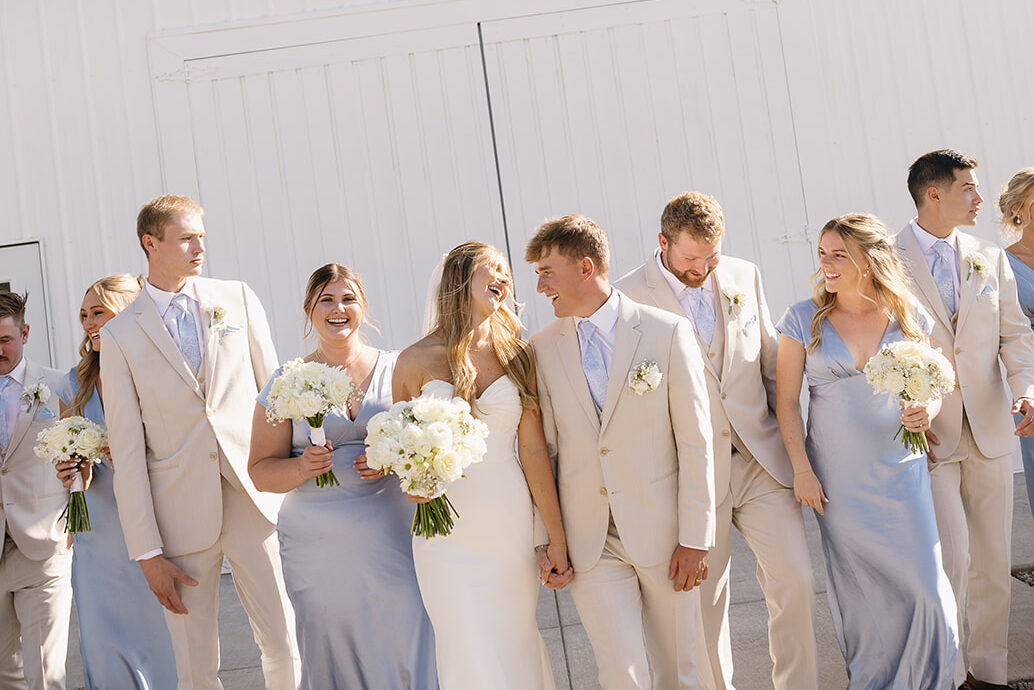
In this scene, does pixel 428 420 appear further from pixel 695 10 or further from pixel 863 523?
pixel 695 10

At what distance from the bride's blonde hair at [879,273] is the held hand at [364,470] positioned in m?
1.94

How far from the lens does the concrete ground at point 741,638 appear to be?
505 cm

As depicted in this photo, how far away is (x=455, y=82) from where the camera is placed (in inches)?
313

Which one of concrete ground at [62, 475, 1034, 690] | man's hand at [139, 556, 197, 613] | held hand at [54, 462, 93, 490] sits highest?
held hand at [54, 462, 93, 490]

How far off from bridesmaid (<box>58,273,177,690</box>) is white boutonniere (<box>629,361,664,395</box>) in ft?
8.50

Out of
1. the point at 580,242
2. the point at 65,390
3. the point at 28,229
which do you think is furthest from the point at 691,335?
the point at 28,229

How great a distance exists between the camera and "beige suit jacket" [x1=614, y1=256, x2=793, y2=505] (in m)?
4.41

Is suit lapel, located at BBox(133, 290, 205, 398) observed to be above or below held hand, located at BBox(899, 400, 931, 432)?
above

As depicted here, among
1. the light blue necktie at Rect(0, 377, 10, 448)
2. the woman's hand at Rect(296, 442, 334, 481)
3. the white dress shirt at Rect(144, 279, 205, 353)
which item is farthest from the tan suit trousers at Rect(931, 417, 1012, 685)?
the light blue necktie at Rect(0, 377, 10, 448)

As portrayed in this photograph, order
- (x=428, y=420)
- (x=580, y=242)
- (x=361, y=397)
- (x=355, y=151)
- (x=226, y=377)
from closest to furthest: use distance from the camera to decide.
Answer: (x=428, y=420) < (x=580, y=242) < (x=361, y=397) < (x=226, y=377) < (x=355, y=151)

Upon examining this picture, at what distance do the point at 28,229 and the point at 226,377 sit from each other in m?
4.41

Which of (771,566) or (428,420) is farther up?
(428,420)

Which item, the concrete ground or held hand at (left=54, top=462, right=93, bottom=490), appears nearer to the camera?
held hand at (left=54, top=462, right=93, bottom=490)

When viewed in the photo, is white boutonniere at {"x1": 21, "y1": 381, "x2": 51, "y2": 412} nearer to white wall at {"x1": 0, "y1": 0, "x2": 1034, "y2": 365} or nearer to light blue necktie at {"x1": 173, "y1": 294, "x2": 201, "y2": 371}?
light blue necktie at {"x1": 173, "y1": 294, "x2": 201, "y2": 371}
